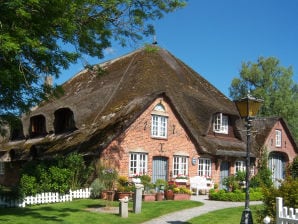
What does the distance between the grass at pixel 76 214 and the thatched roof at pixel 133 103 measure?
546cm

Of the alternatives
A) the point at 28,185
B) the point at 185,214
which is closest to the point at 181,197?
the point at 185,214

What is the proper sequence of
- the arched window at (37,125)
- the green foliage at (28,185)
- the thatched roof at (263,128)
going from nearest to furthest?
the green foliage at (28,185) → the arched window at (37,125) → the thatched roof at (263,128)

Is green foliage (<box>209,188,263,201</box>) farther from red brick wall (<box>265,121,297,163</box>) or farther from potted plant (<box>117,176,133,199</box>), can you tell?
red brick wall (<box>265,121,297,163</box>)

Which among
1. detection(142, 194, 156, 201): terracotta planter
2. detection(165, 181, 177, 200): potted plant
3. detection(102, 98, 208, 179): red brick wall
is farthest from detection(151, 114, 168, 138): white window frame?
detection(142, 194, 156, 201): terracotta planter

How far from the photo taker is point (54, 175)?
22484 millimetres

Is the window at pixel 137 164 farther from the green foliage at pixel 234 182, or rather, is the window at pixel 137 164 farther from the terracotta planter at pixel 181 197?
the green foliage at pixel 234 182

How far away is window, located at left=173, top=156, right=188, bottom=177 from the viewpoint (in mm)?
27859

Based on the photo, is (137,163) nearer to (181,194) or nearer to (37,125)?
(181,194)

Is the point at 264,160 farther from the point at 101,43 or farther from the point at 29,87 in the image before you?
the point at 29,87

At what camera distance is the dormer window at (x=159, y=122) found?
2694 centimetres

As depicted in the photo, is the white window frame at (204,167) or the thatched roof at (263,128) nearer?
the white window frame at (204,167)

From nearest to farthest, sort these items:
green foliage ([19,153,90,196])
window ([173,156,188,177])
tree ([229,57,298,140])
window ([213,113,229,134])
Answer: green foliage ([19,153,90,196])
window ([173,156,188,177])
window ([213,113,229,134])
tree ([229,57,298,140])

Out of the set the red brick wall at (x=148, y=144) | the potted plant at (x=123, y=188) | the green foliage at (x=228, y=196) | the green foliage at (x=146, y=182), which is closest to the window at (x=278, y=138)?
the red brick wall at (x=148, y=144)

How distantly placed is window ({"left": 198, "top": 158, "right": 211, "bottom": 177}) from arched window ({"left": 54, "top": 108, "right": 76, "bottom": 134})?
855 cm
